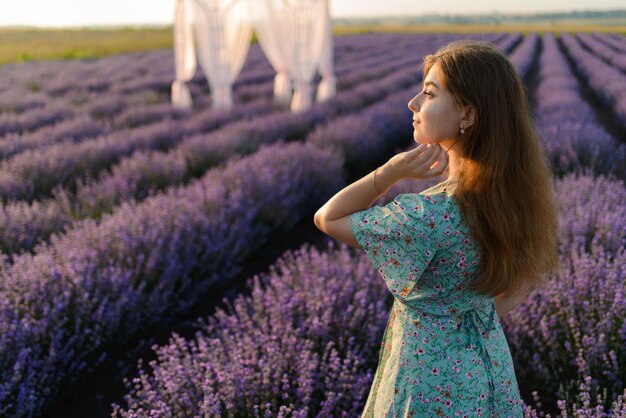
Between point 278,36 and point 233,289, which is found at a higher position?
point 278,36

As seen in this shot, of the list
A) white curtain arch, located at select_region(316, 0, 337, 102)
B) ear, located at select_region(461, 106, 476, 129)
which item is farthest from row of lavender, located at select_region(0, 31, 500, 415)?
white curtain arch, located at select_region(316, 0, 337, 102)

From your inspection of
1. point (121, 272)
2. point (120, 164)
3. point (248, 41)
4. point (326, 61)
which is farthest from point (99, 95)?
point (121, 272)

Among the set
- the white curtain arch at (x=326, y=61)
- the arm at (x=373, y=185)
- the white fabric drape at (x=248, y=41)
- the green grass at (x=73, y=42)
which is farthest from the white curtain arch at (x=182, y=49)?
the green grass at (x=73, y=42)

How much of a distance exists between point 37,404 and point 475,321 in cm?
174

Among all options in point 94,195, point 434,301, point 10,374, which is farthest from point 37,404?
point 94,195

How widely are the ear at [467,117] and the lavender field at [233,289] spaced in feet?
1.40

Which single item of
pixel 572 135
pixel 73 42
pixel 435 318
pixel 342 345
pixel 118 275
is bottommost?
pixel 342 345

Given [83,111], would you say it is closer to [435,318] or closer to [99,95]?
[99,95]

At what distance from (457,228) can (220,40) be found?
8076 mm

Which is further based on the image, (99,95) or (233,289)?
(99,95)

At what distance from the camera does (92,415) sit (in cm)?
234

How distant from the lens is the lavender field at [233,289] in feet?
5.95

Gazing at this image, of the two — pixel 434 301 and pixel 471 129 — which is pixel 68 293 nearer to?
pixel 434 301

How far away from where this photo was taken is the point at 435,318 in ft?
3.66
